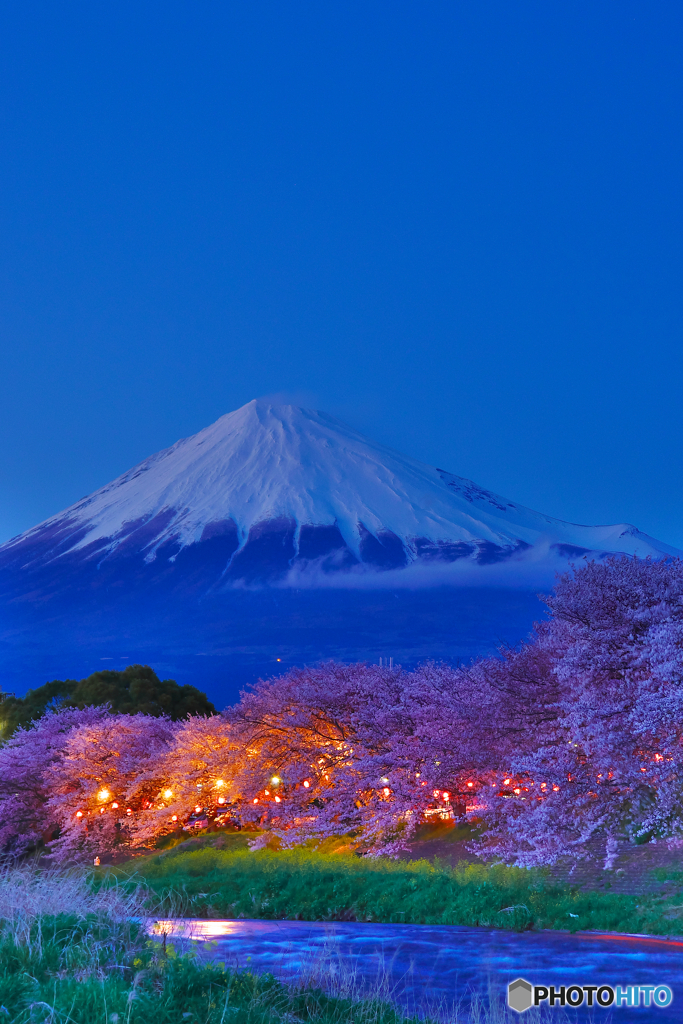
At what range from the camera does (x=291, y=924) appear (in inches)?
501

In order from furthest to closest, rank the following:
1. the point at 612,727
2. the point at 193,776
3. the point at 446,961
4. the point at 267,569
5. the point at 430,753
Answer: the point at 267,569, the point at 193,776, the point at 430,753, the point at 612,727, the point at 446,961

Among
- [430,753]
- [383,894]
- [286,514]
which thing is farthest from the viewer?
[286,514]

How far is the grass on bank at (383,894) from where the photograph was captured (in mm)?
11419

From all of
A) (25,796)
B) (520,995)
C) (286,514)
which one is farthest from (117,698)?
(286,514)

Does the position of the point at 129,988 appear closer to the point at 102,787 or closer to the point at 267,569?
the point at 102,787

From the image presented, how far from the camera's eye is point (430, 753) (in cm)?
1502

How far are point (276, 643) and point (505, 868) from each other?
296ft

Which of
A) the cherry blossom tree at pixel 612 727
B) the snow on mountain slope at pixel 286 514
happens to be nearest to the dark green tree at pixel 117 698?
the cherry blossom tree at pixel 612 727

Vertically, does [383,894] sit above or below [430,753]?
below

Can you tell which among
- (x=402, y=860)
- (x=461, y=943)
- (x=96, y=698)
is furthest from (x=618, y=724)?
(x=96, y=698)

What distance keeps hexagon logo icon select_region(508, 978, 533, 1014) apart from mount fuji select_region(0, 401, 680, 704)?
91.9 metres

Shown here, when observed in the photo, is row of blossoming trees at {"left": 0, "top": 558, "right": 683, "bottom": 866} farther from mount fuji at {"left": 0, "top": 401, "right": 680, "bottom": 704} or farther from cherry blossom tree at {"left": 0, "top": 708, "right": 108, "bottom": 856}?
mount fuji at {"left": 0, "top": 401, "right": 680, "bottom": 704}

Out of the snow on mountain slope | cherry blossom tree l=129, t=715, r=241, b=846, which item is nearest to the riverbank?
cherry blossom tree l=129, t=715, r=241, b=846

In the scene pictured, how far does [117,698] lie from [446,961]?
1149 inches
